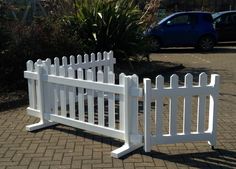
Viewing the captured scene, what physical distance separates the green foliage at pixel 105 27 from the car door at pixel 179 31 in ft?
18.6

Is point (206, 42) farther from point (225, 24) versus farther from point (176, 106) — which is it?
point (176, 106)

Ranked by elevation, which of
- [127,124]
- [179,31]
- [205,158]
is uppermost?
[179,31]

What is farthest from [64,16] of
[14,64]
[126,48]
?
[14,64]

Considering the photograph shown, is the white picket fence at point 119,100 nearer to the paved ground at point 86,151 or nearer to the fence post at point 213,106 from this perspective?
the fence post at point 213,106

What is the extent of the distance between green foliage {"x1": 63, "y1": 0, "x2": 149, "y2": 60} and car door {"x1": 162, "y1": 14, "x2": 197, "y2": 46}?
568 centimetres

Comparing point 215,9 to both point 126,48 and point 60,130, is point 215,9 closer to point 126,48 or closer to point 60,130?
point 126,48

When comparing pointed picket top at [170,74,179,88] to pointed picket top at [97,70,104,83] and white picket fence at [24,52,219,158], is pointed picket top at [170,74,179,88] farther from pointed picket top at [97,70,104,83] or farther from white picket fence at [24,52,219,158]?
pointed picket top at [97,70,104,83]

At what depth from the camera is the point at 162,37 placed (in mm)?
17891

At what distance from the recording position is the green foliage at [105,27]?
12.0 metres

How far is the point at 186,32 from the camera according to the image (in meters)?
17.9

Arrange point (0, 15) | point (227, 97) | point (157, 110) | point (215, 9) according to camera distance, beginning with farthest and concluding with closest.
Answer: point (215, 9) → point (0, 15) → point (227, 97) → point (157, 110)

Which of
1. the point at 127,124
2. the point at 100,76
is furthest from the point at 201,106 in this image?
the point at 100,76

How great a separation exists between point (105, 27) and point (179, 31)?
6553 mm

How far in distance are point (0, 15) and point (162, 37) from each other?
356 inches
